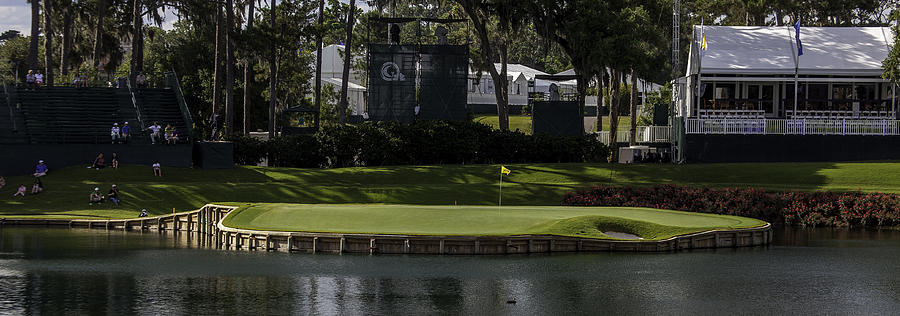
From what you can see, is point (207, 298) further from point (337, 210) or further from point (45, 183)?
point (45, 183)

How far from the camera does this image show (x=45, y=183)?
52031 mm

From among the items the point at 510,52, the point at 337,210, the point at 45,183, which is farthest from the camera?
the point at 510,52

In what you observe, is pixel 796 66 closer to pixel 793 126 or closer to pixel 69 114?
pixel 793 126

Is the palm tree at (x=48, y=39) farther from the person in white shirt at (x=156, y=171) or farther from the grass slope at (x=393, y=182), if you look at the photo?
the person in white shirt at (x=156, y=171)

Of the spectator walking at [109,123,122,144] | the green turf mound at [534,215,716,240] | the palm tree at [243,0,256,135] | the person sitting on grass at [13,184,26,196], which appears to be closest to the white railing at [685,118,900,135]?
the green turf mound at [534,215,716,240]

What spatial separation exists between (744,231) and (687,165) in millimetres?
Result: 18571

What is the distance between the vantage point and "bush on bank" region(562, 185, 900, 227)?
49750 millimetres

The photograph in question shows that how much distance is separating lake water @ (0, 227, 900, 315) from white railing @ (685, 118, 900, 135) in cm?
2131

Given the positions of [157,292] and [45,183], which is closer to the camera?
[157,292]

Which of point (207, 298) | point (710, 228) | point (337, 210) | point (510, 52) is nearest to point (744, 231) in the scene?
point (710, 228)

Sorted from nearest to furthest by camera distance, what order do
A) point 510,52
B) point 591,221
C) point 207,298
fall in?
point 207,298 → point 591,221 → point 510,52

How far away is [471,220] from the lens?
132ft

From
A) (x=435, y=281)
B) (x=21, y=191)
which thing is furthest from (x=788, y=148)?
(x=21, y=191)

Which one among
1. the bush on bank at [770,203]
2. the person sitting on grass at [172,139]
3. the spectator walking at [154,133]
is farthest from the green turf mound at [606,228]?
the spectator walking at [154,133]
